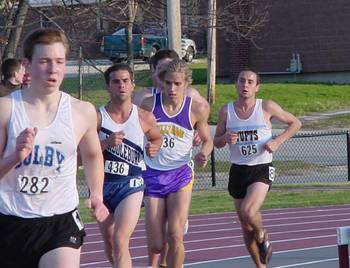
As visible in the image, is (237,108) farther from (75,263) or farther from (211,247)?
(75,263)

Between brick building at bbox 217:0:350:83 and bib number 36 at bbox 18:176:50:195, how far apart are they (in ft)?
126

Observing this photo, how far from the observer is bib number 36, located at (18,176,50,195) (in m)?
6.50

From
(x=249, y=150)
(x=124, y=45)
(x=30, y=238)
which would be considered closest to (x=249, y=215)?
(x=249, y=150)

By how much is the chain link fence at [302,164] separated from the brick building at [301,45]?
1599 cm

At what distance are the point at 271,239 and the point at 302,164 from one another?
11.9 metres

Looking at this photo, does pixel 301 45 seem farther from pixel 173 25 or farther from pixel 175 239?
pixel 175 239

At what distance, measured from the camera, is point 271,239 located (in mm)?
14594

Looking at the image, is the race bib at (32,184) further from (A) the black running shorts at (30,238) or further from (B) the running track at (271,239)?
(B) the running track at (271,239)

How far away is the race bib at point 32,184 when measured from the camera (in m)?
6.50

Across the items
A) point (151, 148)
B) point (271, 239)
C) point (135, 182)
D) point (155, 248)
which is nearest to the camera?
point (135, 182)

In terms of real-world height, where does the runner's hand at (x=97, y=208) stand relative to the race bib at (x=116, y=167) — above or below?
below

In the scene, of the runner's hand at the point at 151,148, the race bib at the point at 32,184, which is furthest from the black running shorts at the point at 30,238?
the runner's hand at the point at 151,148

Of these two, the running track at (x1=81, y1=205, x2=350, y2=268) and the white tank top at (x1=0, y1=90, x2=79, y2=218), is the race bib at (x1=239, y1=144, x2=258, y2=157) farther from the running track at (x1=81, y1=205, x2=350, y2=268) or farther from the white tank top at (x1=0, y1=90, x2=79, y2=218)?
the white tank top at (x1=0, y1=90, x2=79, y2=218)

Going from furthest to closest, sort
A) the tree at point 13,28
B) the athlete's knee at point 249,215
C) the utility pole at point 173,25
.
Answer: the tree at point 13,28 < the utility pole at point 173,25 < the athlete's knee at point 249,215
